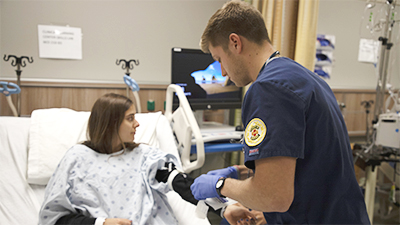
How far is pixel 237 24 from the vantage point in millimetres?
866

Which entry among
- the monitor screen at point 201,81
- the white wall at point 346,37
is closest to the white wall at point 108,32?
the monitor screen at point 201,81

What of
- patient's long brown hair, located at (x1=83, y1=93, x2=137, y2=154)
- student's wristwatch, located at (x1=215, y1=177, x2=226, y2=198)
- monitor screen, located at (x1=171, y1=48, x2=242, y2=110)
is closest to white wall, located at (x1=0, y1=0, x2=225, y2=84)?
monitor screen, located at (x1=171, y1=48, x2=242, y2=110)

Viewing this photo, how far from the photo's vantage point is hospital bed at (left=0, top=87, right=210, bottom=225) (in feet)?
4.84

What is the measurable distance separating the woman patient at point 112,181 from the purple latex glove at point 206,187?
0.23 m

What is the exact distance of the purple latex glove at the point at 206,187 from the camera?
911mm

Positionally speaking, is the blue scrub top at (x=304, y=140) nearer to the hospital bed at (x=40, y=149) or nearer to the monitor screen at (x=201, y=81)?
the hospital bed at (x=40, y=149)

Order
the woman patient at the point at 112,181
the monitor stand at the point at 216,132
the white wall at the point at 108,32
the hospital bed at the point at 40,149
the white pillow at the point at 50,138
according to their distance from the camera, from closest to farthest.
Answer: the woman patient at the point at 112,181
the hospital bed at the point at 40,149
the white pillow at the point at 50,138
the monitor stand at the point at 216,132
the white wall at the point at 108,32

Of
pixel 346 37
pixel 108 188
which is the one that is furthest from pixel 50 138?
pixel 346 37

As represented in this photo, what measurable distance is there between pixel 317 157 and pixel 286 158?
0.42 ft

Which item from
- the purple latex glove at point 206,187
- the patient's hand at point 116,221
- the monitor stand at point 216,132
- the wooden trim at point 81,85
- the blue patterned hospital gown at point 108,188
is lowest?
the patient's hand at point 116,221

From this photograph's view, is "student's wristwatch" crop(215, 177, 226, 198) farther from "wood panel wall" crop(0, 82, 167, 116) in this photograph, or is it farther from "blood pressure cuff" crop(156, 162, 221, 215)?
"wood panel wall" crop(0, 82, 167, 116)

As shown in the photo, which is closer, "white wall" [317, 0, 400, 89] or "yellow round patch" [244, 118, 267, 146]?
"yellow round patch" [244, 118, 267, 146]

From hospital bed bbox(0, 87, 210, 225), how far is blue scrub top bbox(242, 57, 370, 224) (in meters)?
0.78

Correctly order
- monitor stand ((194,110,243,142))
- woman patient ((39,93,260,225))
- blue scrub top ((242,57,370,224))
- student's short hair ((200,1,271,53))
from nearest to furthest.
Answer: blue scrub top ((242,57,370,224)) < student's short hair ((200,1,271,53)) < woman patient ((39,93,260,225)) < monitor stand ((194,110,243,142))
